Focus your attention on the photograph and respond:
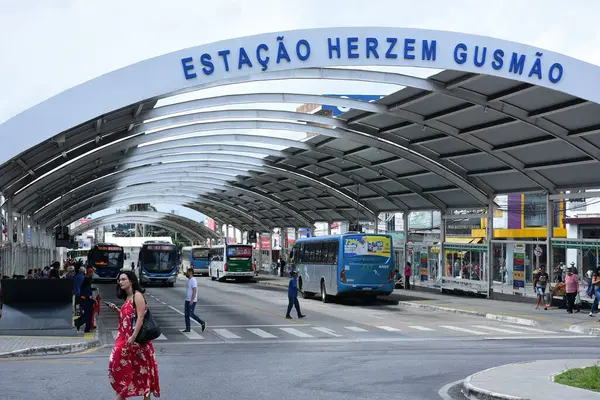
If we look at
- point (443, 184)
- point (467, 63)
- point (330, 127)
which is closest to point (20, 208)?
point (330, 127)

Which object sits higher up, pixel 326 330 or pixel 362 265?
pixel 362 265

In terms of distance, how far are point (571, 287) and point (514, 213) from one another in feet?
94.1

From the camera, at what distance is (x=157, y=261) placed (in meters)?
60.1

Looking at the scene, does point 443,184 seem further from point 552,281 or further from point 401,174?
point 552,281

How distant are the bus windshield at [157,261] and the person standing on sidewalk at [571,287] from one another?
36.4 metres

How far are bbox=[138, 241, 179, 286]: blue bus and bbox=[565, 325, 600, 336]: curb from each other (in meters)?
39.7

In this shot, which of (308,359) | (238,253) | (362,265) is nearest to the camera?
(308,359)

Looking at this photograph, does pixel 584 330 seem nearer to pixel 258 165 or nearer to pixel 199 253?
pixel 258 165

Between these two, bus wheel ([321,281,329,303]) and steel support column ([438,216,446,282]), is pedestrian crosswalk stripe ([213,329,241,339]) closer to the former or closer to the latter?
bus wheel ([321,281,329,303])

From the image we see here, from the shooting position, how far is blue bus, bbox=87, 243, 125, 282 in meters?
65.6

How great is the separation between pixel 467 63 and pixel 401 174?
19.0 metres

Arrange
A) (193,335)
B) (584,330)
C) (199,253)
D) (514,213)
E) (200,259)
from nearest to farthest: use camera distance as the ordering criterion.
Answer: (193,335) < (584,330) < (514,213) < (200,259) < (199,253)

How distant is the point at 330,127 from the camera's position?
1411 inches

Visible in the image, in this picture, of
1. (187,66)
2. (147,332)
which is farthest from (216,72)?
(147,332)
